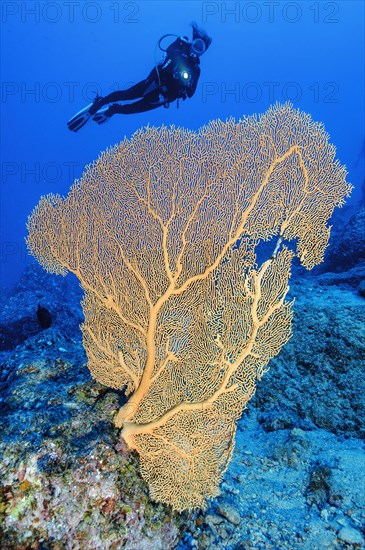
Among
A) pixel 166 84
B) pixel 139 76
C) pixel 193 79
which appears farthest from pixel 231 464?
pixel 139 76

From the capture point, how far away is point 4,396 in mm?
3010

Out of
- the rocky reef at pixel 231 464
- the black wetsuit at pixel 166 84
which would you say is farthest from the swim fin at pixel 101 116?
the rocky reef at pixel 231 464

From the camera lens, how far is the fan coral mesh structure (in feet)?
9.14

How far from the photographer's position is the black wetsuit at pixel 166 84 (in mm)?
8141

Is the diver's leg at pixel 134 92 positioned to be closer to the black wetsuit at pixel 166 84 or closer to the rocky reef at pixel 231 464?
the black wetsuit at pixel 166 84

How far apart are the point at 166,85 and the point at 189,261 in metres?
7.80

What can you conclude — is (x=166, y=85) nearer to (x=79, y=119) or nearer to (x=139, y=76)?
(x=79, y=119)

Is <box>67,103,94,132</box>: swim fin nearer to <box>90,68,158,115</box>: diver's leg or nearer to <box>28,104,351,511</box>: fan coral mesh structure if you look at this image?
<box>90,68,158,115</box>: diver's leg

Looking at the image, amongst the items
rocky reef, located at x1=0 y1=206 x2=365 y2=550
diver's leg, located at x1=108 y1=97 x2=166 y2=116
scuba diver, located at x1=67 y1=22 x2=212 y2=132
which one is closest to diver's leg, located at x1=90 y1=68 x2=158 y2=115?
scuba diver, located at x1=67 y1=22 x2=212 y2=132

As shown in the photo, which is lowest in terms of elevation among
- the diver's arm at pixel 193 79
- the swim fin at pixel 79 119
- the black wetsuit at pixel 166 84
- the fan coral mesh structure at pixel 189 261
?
the fan coral mesh structure at pixel 189 261

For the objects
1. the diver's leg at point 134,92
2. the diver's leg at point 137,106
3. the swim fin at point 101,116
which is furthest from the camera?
the swim fin at point 101,116

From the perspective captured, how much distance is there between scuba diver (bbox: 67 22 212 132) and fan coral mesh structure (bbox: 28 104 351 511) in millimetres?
6056

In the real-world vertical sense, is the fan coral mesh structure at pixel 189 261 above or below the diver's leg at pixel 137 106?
below

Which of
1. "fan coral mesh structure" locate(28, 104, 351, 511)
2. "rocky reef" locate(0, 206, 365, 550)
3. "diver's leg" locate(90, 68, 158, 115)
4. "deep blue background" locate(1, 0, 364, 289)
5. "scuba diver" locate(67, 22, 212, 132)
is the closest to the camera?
"rocky reef" locate(0, 206, 365, 550)
